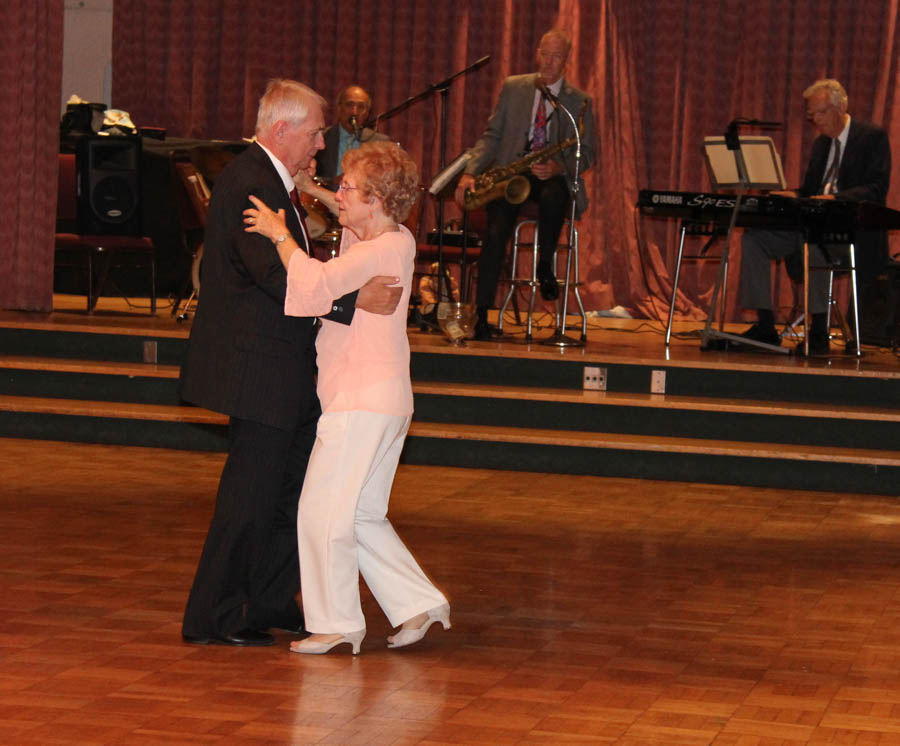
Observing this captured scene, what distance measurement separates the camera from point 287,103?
3.56 metres

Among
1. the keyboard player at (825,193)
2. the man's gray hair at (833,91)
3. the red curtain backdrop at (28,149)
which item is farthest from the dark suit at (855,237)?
the red curtain backdrop at (28,149)

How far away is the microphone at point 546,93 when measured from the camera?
7134 mm

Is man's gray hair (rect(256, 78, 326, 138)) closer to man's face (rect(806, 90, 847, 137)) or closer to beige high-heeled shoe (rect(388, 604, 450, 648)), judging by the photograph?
beige high-heeled shoe (rect(388, 604, 450, 648))

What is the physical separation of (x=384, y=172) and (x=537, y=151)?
161 inches

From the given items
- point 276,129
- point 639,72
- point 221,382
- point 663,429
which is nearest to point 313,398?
point 221,382

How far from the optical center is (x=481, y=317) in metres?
7.82

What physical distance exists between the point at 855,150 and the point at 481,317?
2.20 meters

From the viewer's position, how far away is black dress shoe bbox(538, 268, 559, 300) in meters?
7.60

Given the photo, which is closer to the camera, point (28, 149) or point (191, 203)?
point (191, 203)

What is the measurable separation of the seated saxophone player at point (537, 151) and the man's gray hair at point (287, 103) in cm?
396

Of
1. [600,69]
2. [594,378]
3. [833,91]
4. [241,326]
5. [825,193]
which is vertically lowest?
[594,378]

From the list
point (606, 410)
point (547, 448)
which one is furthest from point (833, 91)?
point (547, 448)

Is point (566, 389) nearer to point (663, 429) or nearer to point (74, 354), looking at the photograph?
point (663, 429)

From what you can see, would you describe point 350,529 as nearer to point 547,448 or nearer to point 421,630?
point 421,630
